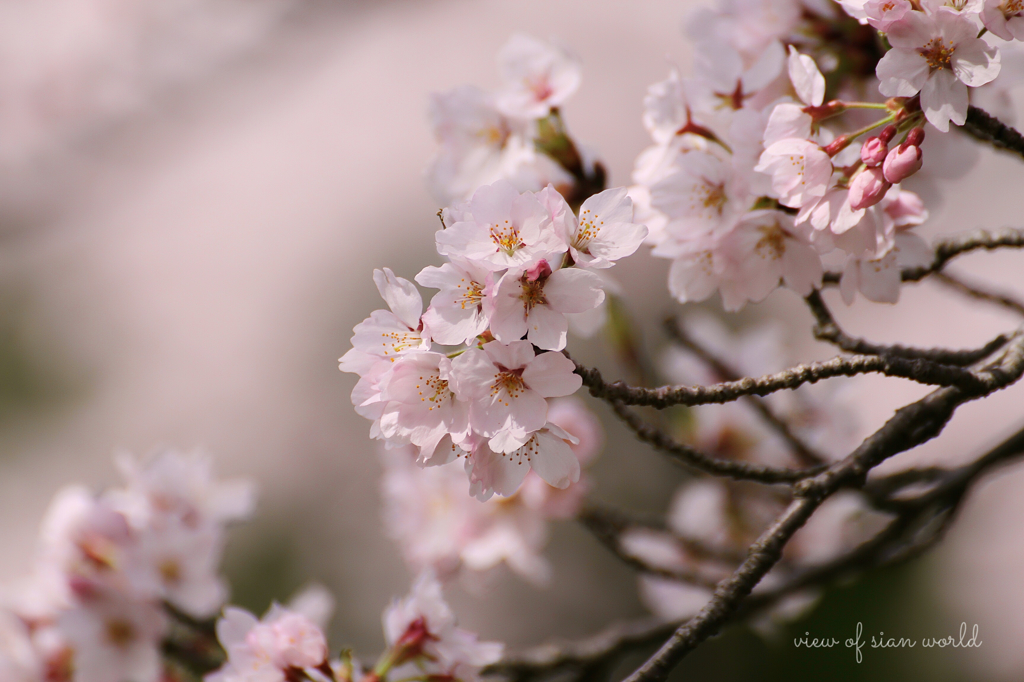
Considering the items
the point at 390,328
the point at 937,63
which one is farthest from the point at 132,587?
the point at 937,63

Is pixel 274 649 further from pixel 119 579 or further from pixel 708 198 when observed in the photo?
pixel 708 198

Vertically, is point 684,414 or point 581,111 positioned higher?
point 581,111

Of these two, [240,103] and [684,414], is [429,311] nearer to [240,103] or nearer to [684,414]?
[684,414]

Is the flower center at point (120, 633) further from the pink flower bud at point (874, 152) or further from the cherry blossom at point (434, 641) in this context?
the pink flower bud at point (874, 152)

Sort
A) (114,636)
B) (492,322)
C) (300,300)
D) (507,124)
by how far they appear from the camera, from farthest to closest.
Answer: (300,300) < (114,636) < (507,124) < (492,322)

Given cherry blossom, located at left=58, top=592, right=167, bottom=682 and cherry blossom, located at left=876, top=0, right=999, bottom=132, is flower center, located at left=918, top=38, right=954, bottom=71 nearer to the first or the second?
cherry blossom, located at left=876, top=0, right=999, bottom=132

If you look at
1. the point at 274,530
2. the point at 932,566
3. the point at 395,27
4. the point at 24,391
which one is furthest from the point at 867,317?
the point at 24,391
